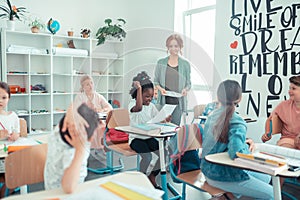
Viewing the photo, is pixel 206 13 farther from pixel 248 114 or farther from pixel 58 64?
pixel 58 64

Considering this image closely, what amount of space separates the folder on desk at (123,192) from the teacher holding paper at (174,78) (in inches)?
14.2

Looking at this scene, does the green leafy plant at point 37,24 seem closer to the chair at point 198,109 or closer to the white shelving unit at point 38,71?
the white shelving unit at point 38,71

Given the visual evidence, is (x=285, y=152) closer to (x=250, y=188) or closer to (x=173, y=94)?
(x=250, y=188)

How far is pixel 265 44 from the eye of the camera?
366 cm

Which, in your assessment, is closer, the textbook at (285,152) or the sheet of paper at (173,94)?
the sheet of paper at (173,94)

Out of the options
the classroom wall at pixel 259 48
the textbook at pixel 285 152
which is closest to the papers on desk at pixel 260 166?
the textbook at pixel 285 152

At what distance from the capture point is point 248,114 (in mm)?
3902

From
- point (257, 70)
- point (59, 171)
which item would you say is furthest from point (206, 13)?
point (59, 171)

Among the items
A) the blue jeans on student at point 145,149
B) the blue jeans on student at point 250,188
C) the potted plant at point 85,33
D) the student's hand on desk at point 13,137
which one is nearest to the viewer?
the blue jeans on student at point 250,188

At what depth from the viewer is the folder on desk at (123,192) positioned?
3.30 feet

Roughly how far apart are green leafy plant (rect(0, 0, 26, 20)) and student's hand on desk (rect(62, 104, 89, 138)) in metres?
3.88

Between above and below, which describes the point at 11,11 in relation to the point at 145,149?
above

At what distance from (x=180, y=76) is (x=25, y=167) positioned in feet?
2.80

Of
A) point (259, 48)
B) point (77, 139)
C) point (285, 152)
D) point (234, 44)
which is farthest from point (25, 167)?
point (234, 44)
